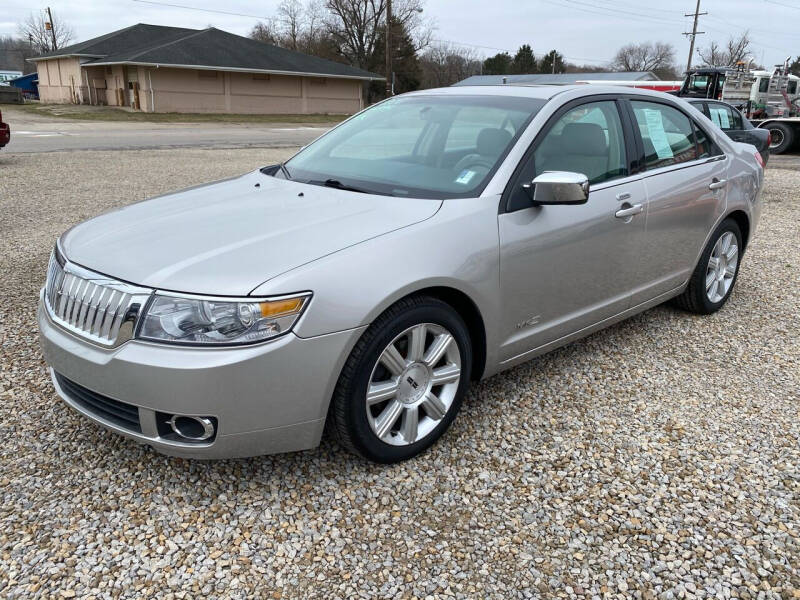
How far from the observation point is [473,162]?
330 centimetres

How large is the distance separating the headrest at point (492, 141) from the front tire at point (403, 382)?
35.7 inches

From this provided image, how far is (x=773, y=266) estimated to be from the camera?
21.3 ft

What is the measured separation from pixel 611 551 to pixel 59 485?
7.28ft

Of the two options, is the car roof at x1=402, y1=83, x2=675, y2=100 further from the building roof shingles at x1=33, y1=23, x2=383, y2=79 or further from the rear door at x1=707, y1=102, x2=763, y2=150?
the building roof shingles at x1=33, y1=23, x2=383, y2=79

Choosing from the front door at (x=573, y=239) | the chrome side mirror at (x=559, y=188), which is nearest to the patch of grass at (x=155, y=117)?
the front door at (x=573, y=239)

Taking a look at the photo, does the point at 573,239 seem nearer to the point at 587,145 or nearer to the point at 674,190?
the point at 587,145

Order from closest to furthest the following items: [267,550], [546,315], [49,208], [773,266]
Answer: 1. [267,550]
2. [546,315]
3. [773,266]
4. [49,208]

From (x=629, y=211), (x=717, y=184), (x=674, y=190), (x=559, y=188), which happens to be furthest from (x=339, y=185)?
(x=717, y=184)

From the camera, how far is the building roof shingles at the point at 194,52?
35844 millimetres

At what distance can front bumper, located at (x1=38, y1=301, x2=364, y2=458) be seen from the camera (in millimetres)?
2332

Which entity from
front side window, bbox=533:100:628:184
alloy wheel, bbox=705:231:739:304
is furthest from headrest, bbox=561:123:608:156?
alloy wheel, bbox=705:231:739:304

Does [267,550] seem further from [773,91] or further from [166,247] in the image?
[773,91]

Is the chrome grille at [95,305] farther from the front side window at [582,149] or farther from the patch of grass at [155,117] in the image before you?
the patch of grass at [155,117]

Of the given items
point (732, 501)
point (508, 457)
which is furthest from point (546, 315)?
point (732, 501)
